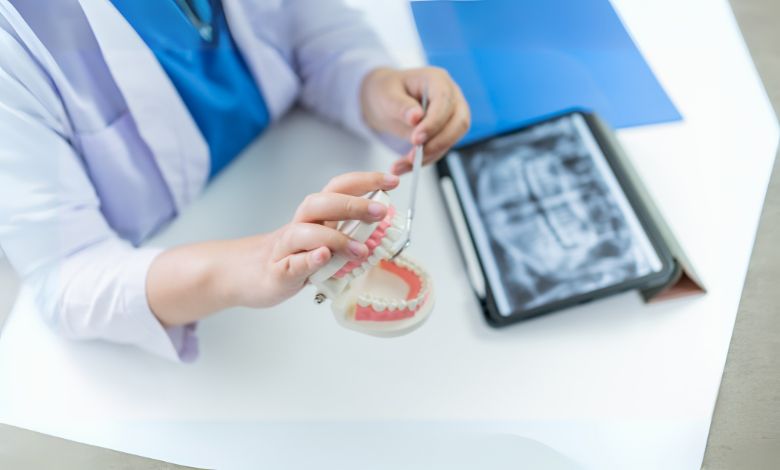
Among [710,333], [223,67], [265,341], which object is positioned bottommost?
[710,333]

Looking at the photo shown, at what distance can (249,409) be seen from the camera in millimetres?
514

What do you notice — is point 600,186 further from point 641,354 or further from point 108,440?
point 108,440

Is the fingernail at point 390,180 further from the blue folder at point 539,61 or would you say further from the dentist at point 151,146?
the blue folder at point 539,61

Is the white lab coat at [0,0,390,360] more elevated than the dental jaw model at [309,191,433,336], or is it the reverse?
the white lab coat at [0,0,390,360]

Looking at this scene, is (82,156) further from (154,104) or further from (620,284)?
(620,284)

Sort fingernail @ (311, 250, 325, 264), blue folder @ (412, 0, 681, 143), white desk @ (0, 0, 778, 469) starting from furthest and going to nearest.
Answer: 1. blue folder @ (412, 0, 681, 143)
2. white desk @ (0, 0, 778, 469)
3. fingernail @ (311, 250, 325, 264)

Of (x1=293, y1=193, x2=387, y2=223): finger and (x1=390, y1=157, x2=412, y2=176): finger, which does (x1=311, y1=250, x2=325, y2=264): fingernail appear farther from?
(x1=390, y1=157, x2=412, y2=176): finger

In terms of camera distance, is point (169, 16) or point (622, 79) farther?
point (622, 79)

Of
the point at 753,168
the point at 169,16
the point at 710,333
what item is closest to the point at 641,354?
the point at 710,333

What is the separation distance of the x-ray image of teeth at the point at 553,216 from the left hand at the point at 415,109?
0.07 meters

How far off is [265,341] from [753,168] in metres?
0.43

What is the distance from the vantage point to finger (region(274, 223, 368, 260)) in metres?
0.39

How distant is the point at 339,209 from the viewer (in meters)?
0.40

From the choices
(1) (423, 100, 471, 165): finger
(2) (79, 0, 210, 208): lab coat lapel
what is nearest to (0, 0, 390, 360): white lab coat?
(2) (79, 0, 210, 208): lab coat lapel
